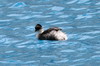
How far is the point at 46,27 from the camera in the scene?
20062 millimetres

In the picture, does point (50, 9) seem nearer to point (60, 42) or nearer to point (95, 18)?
point (95, 18)

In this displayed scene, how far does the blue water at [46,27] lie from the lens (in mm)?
15914

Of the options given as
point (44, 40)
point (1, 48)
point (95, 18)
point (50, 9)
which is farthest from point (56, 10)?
point (1, 48)

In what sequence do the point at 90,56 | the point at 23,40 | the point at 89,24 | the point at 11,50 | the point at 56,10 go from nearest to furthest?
the point at 90,56 → the point at 11,50 → the point at 23,40 → the point at 89,24 → the point at 56,10

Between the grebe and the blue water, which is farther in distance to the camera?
the grebe

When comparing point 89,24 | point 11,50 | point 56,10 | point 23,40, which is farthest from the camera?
point 56,10

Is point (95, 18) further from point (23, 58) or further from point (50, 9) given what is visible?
point (23, 58)

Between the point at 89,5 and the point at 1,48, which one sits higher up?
the point at 89,5

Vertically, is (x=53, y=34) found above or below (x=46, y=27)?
below

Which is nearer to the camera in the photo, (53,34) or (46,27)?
(53,34)

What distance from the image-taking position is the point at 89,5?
2305 cm

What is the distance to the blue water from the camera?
1591cm

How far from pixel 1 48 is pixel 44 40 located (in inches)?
74.5

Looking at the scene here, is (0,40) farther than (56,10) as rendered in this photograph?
No
